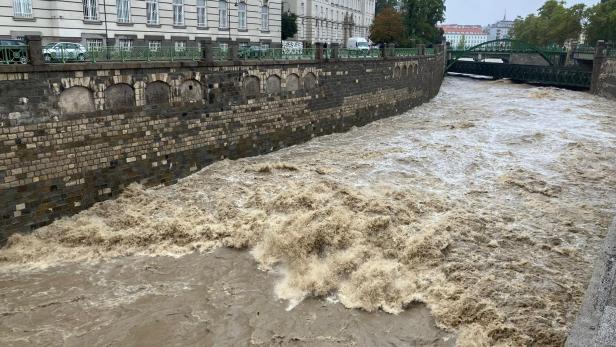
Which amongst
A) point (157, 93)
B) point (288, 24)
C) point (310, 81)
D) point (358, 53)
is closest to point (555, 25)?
point (288, 24)

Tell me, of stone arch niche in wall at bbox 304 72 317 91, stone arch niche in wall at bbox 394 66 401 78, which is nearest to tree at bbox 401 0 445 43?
stone arch niche in wall at bbox 394 66 401 78

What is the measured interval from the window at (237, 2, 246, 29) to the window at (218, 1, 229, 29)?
1.13m

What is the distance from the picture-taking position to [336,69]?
2864cm

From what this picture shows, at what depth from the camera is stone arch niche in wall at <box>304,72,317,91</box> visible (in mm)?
26445

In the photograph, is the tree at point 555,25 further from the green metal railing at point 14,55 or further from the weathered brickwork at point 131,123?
the green metal railing at point 14,55

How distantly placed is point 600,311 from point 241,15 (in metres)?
29.0

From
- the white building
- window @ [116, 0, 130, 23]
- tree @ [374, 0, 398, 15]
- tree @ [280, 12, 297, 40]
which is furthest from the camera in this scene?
tree @ [374, 0, 398, 15]

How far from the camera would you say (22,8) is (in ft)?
72.5

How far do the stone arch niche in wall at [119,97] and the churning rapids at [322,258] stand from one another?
2833 millimetres

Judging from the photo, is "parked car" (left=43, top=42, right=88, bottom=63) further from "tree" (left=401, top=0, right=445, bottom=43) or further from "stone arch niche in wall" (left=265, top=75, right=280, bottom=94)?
"tree" (left=401, top=0, right=445, bottom=43)

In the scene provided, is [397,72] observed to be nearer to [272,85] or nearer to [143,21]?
[272,85]

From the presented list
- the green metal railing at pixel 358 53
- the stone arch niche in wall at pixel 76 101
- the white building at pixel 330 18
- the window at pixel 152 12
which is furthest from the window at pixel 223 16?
the white building at pixel 330 18

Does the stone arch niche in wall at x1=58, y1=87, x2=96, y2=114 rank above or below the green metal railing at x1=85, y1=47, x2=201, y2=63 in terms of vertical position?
below

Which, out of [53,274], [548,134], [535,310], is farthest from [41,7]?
[548,134]
